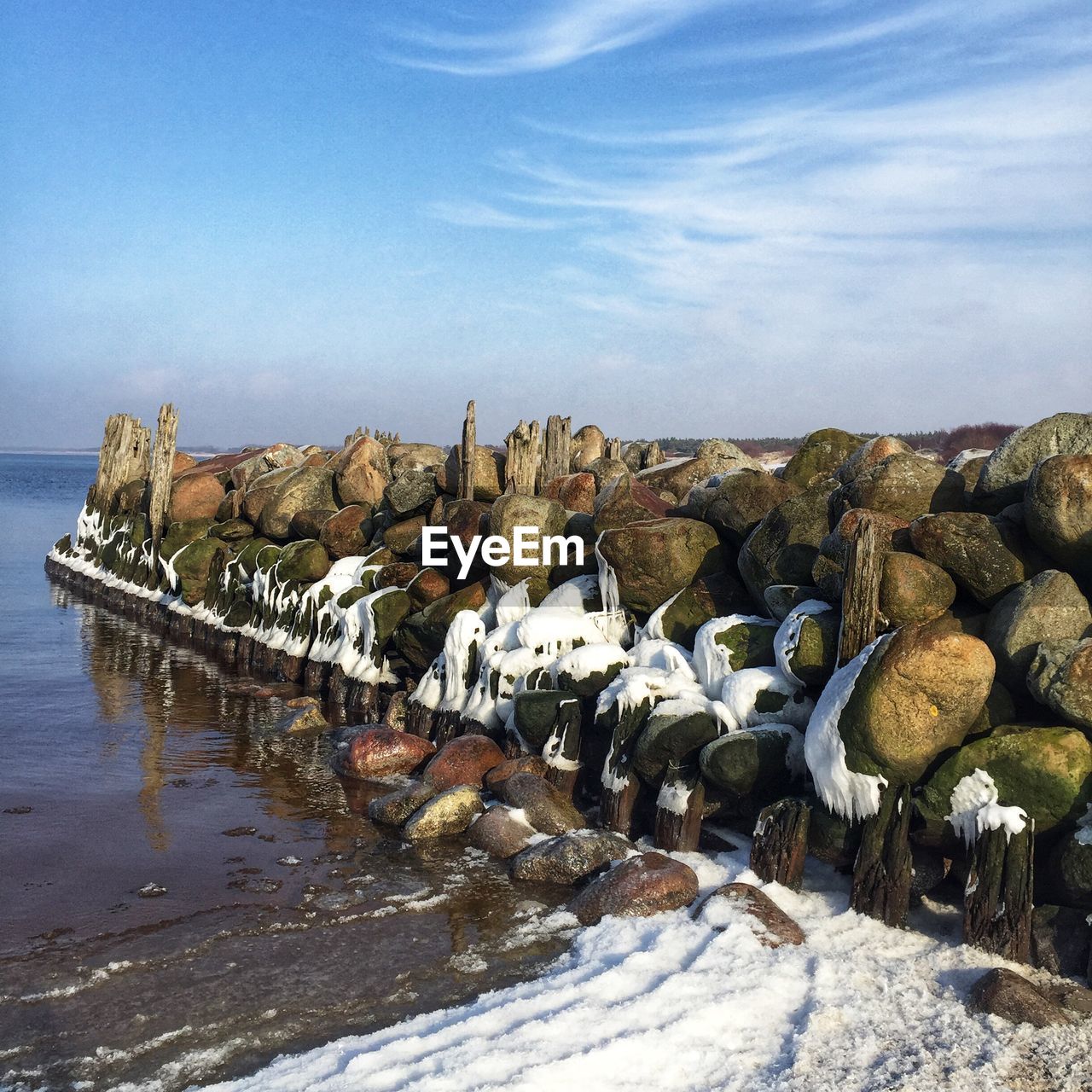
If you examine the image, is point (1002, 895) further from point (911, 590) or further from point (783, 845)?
point (911, 590)

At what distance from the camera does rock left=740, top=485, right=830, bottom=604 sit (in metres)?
12.3

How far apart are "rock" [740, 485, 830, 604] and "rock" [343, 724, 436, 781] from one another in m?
5.11

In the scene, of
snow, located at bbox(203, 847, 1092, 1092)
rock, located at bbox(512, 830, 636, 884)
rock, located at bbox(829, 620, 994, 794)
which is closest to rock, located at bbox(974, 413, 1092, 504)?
rock, located at bbox(829, 620, 994, 794)

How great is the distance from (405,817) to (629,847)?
280 cm

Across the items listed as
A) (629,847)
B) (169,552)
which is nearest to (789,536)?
(629,847)

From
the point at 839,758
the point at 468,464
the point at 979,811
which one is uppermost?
the point at 468,464

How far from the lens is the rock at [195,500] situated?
29.1 m

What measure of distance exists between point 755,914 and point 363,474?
620 inches

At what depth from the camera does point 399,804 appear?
1220 centimetres

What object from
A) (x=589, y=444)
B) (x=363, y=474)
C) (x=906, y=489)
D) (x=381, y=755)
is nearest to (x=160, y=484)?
(x=363, y=474)

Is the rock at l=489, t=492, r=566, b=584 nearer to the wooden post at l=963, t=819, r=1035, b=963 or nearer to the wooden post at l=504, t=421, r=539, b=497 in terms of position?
the wooden post at l=504, t=421, r=539, b=497

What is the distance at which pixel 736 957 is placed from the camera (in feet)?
27.3

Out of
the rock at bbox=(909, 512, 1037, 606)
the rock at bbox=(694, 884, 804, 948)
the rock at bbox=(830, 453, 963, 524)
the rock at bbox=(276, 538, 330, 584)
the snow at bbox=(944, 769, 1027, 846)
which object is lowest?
the rock at bbox=(694, 884, 804, 948)

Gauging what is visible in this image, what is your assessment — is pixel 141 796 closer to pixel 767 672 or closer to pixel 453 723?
pixel 453 723
